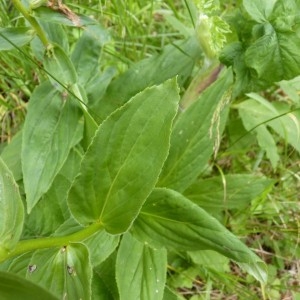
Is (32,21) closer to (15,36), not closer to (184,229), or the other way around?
(15,36)

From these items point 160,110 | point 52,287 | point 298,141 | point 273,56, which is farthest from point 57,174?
point 298,141

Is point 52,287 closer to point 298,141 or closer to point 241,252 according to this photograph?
point 241,252

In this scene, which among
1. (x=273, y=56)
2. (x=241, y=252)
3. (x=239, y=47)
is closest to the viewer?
(x=241, y=252)

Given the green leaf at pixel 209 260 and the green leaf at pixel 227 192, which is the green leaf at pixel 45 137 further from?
the green leaf at pixel 209 260

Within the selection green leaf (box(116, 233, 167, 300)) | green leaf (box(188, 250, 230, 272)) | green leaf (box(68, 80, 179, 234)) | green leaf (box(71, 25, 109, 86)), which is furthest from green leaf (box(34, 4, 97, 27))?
green leaf (box(188, 250, 230, 272))

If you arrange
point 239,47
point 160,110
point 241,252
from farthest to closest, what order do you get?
point 239,47
point 241,252
point 160,110

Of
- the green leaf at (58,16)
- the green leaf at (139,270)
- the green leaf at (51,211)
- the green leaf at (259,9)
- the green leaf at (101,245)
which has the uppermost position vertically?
the green leaf at (58,16)

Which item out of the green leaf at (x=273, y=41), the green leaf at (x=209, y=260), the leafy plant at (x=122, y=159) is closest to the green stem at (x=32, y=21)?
the leafy plant at (x=122, y=159)
